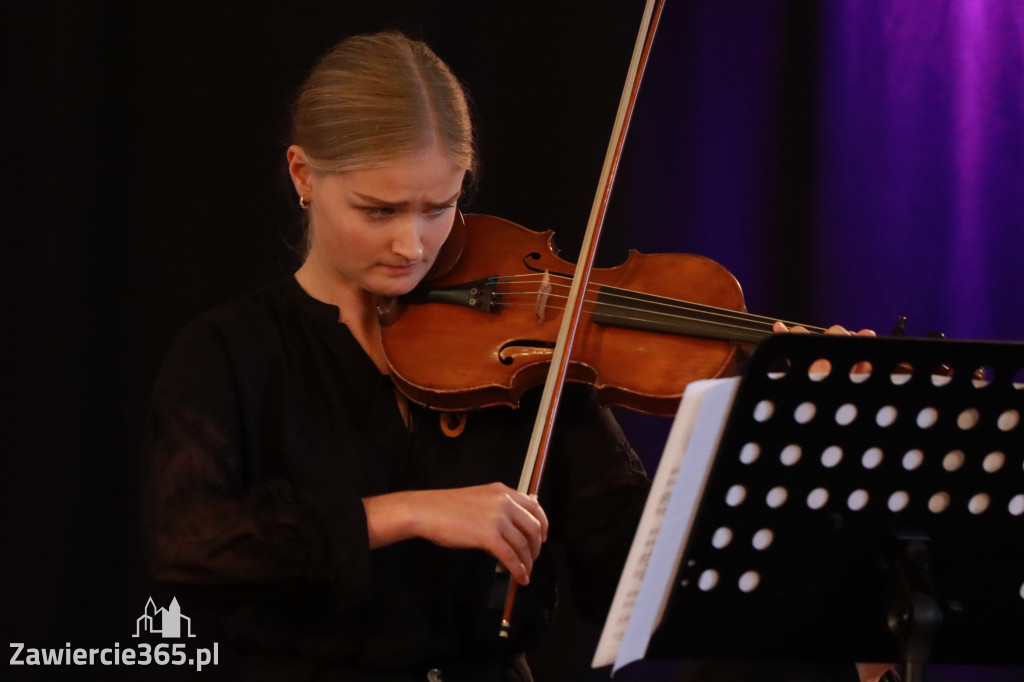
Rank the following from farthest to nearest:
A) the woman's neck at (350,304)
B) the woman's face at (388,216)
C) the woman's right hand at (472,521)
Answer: the woman's neck at (350,304) → the woman's face at (388,216) → the woman's right hand at (472,521)

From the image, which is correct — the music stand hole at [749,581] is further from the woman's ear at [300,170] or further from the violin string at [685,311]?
Answer: the woman's ear at [300,170]

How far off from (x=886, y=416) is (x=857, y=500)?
0.08 meters

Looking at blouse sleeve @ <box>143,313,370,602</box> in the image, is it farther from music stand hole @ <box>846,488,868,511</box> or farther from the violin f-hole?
music stand hole @ <box>846,488,868,511</box>

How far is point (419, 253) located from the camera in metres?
1.29

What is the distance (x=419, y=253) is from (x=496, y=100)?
0.75 meters

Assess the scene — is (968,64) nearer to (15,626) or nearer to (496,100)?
(496,100)

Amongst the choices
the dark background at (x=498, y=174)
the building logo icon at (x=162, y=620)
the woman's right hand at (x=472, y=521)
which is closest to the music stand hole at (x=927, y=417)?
the woman's right hand at (x=472, y=521)

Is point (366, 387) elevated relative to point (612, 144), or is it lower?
lower

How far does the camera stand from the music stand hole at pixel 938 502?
0.91m

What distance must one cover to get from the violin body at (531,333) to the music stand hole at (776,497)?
16.5 inches

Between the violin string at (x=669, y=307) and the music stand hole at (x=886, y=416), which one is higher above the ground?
the violin string at (x=669, y=307)

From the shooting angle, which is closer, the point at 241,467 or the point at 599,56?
the point at 241,467

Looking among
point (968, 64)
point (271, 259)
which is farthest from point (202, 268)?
point (968, 64)

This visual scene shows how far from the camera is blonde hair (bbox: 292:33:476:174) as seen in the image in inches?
50.3
